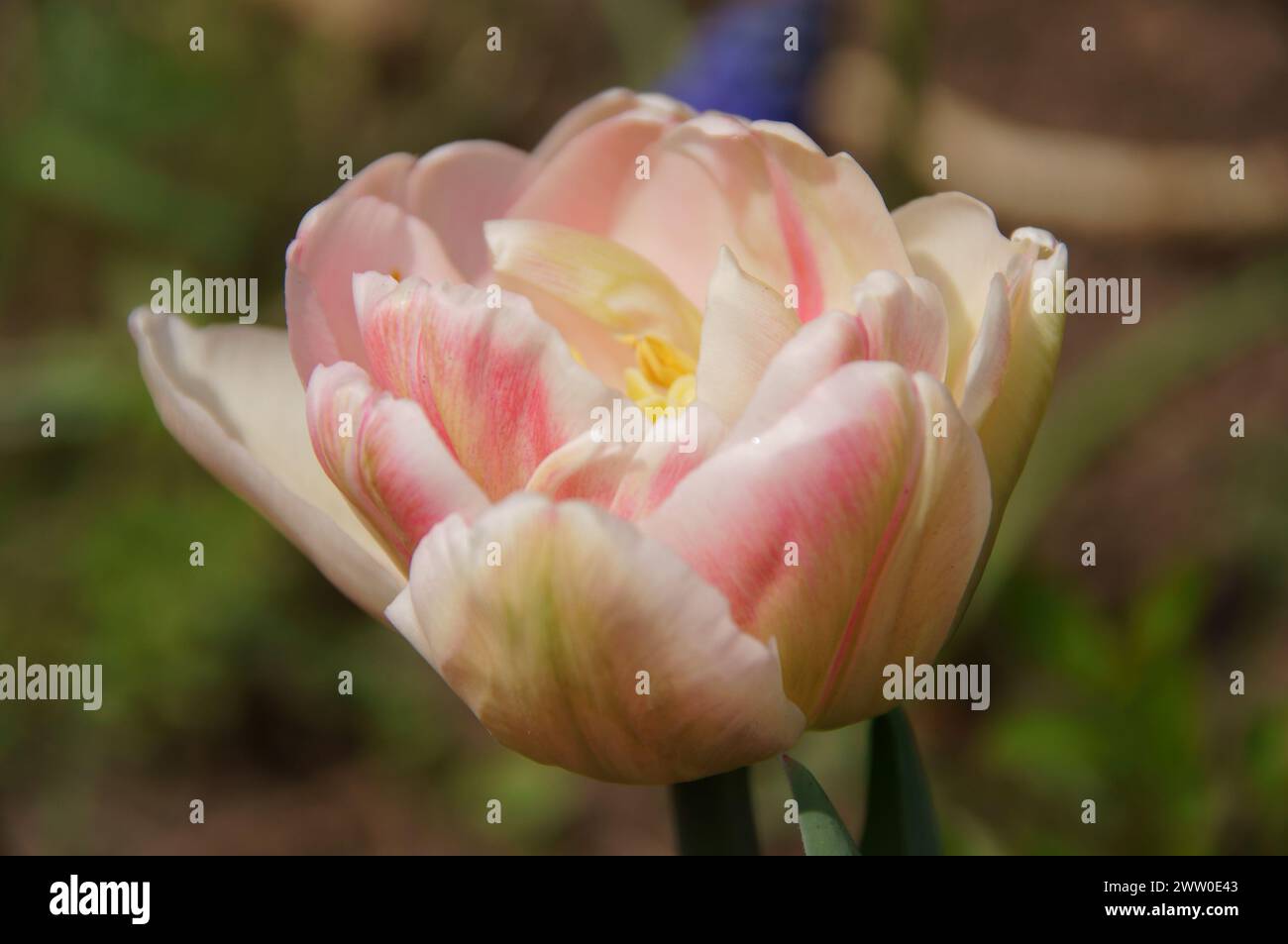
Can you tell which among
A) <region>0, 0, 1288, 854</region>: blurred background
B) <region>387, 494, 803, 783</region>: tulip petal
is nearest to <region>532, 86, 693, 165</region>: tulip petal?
<region>387, 494, 803, 783</region>: tulip petal

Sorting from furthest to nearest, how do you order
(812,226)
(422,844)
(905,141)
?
(422,844), (905,141), (812,226)

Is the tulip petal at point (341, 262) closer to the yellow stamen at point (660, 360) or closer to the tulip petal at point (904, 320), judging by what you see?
the yellow stamen at point (660, 360)

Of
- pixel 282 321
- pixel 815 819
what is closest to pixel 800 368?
pixel 815 819

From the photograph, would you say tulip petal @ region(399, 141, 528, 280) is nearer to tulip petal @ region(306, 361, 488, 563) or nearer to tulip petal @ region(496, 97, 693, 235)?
tulip petal @ region(496, 97, 693, 235)

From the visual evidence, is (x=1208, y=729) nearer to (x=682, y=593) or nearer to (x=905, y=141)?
(x=905, y=141)

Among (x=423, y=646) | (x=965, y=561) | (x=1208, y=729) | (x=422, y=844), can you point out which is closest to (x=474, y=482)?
(x=423, y=646)

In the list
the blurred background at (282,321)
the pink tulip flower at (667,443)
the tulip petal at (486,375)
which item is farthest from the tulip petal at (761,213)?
the blurred background at (282,321)

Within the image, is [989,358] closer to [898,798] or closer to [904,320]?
[904,320]
